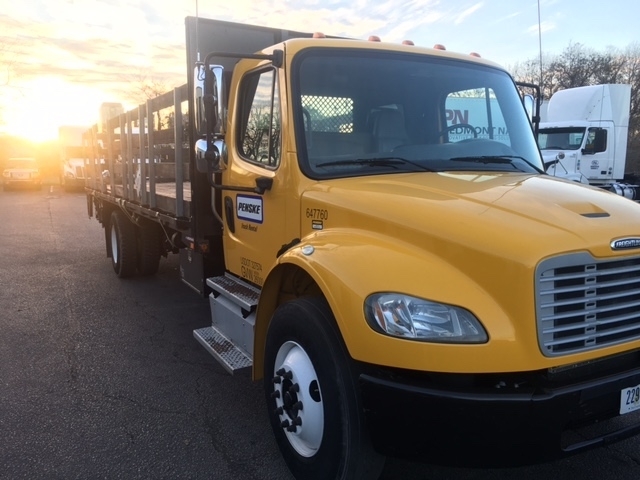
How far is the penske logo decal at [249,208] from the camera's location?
12.3 ft

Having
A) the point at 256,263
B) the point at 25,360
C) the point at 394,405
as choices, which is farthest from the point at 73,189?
the point at 394,405

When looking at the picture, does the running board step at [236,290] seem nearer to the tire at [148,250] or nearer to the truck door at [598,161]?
the tire at [148,250]

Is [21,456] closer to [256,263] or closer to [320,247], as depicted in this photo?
[256,263]

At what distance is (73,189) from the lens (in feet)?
95.3

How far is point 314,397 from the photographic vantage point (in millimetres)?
2783

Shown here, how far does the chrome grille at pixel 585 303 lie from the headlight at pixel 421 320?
276mm

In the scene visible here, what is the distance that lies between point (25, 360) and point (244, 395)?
2.17 meters

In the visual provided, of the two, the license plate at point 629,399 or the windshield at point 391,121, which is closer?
the license plate at point 629,399

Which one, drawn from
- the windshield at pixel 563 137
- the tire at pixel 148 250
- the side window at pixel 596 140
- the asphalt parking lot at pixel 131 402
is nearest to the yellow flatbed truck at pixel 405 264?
the asphalt parking lot at pixel 131 402

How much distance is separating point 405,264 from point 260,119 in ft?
5.83

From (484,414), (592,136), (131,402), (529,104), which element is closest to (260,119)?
(529,104)

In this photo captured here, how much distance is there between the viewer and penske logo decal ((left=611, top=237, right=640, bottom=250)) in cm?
234

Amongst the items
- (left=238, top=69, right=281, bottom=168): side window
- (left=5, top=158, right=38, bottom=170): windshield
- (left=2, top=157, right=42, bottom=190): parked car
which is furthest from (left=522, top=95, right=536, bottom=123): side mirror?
(left=5, top=158, right=38, bottom=170): windshield

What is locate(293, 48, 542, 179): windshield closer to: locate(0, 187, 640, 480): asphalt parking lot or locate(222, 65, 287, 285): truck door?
locate(222, 65, 287, 285): truck door
